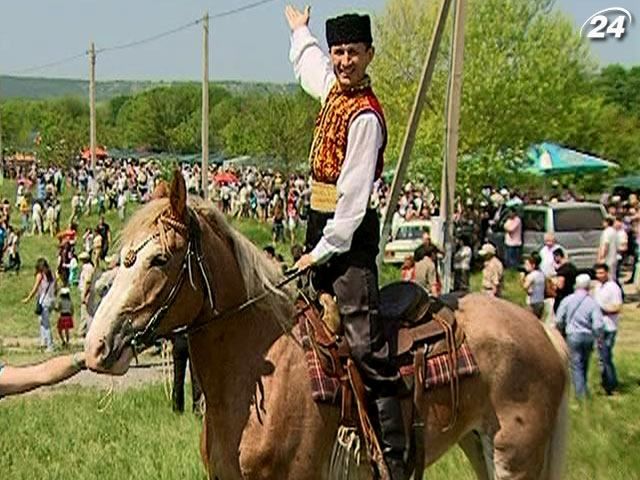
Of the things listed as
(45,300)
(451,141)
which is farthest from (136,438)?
(45,300)

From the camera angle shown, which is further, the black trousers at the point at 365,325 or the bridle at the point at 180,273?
the black trousers at the point at 365,325

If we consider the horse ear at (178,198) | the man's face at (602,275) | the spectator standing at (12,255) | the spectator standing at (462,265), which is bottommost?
the spectator standing at (12,255)

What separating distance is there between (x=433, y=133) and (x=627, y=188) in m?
9.68

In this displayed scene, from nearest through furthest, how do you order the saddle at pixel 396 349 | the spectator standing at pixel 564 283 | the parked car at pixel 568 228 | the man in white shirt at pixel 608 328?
the saddle at pixel 396 349, the man in white shirt at pixel 608 328, the spectator standing at pixel 564 283, the parked car at pixel 568 228

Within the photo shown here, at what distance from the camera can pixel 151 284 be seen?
444 centimetres

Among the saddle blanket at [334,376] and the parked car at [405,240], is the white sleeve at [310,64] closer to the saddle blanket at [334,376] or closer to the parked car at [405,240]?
the saddle blanket at [334,376]

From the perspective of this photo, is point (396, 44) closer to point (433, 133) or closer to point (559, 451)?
point (433, 133)

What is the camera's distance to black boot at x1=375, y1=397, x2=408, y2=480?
4957 mm

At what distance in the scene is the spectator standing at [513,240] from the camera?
2394 centimetres

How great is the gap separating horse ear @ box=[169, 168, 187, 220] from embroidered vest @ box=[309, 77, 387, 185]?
2.59 feet

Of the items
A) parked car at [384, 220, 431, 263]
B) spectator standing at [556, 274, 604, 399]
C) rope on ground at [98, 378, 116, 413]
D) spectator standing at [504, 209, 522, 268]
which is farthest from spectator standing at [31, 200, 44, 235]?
rope on ground at [98, 378, 116, 413]

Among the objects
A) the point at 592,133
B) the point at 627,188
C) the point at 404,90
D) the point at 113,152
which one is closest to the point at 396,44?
the point at 404,90

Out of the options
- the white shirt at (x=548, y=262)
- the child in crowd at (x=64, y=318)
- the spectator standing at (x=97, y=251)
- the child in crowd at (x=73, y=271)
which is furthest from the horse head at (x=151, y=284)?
the child in crowd at (x=73, y=271)

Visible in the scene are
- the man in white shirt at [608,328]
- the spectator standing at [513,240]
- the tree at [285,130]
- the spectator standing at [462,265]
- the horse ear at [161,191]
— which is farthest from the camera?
the tree at [285,130]
